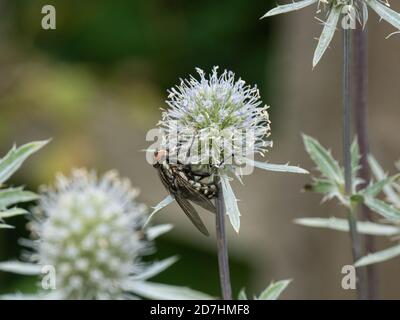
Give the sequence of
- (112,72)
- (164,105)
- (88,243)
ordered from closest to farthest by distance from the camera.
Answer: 1. (88,243)
2. (164,105)
3. (112,72)

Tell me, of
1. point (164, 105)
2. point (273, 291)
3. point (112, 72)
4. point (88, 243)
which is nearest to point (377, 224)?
point (273, 291)

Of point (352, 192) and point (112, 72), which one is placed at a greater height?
point (112, 72)

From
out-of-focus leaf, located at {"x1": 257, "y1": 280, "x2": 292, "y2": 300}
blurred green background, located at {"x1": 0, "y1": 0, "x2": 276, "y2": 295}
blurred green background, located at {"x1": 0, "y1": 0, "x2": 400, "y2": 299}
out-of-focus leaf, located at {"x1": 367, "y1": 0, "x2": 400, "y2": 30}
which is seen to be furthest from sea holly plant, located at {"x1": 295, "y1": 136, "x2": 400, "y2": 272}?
blurred green background, located at {"x1": 0, "y1": 0, "x2": 276, "y2": 295}

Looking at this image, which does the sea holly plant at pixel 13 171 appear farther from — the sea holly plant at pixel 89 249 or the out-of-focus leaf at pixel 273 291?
the out-of-focus leaf at pixel 273 291

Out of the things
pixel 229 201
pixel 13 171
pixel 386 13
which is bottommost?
pixel 229 201

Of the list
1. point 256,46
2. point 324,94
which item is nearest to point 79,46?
point 256,46

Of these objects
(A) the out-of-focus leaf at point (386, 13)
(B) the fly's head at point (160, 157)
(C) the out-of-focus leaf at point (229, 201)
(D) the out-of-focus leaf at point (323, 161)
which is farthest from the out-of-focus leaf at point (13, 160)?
(A) the out-of-focus leaf at point (386, 13)

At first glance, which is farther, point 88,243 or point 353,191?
point 88,243

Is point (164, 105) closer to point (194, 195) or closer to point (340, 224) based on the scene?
point (340, 224)
